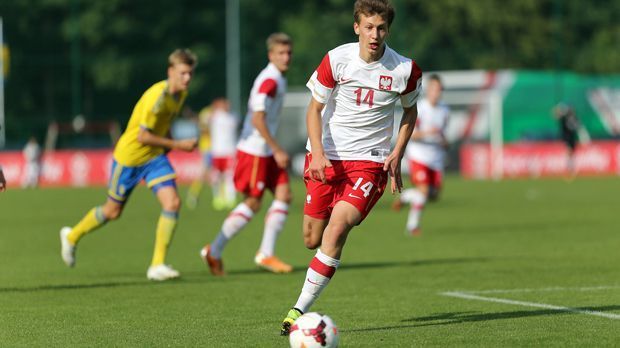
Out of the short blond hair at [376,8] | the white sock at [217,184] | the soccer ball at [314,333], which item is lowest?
the white sock at [217,184]

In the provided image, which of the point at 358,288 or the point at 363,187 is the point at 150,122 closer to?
the point at 358,288

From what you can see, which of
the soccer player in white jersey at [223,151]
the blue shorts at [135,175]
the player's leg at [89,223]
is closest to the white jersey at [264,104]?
the blue shorts at [135,175]

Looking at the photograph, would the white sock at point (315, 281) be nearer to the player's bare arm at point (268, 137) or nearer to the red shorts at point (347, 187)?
the red shorts at point (347, 187)

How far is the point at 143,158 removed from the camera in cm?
1215

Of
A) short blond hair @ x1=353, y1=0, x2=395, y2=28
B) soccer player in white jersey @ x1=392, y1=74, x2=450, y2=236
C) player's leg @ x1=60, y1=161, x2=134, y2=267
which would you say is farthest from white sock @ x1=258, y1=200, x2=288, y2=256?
soccer player in white jersey @ x1=392, y1=74, x2=450, y2=236

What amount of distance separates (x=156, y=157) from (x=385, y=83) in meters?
4.24

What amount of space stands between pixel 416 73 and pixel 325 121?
0.71m

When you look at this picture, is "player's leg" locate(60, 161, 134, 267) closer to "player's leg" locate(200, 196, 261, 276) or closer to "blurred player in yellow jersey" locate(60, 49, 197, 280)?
"blurred player in yellow jersey" locate(60, 49, 197, 280)

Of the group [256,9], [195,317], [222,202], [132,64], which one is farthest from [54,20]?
[195,317]

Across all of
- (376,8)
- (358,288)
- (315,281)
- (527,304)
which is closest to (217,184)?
(358,288)

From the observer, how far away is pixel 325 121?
869 centimetres

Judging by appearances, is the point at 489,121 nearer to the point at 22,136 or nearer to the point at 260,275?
the point at 22,136

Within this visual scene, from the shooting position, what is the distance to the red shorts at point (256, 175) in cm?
1264

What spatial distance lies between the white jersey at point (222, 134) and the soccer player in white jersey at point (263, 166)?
13635mm
